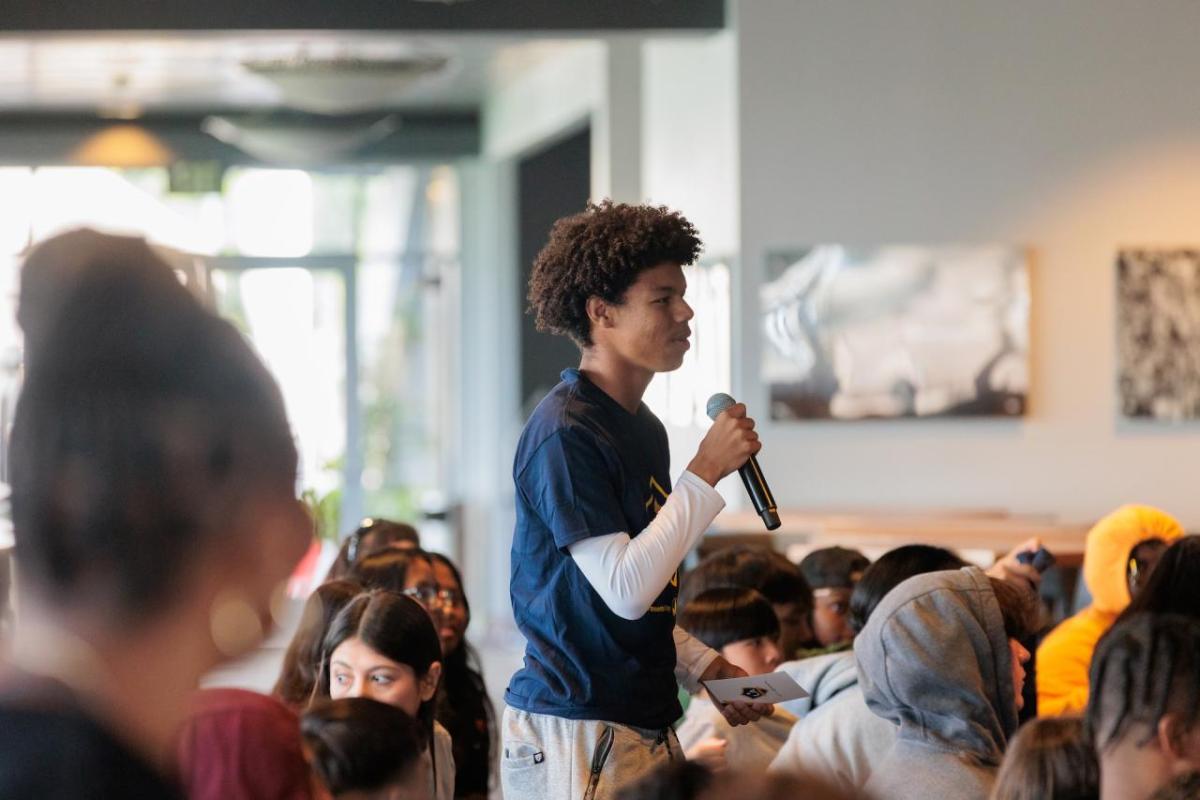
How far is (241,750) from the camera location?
956 millimetres

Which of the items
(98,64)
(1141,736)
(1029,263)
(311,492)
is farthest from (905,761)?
(98,64)

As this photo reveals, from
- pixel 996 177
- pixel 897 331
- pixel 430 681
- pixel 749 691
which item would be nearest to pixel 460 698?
pixel 430 681

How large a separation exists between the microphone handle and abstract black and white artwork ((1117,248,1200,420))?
168 inches

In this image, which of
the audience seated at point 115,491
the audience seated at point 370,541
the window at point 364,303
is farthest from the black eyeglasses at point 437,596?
the window at point 364,303

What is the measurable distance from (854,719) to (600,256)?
0.95 meters

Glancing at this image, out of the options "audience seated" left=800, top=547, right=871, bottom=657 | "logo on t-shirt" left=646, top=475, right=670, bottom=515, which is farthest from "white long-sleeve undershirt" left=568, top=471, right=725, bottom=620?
"audience seated" left=800, top=547, right=871, bottom=657

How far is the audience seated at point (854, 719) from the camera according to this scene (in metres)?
2.76

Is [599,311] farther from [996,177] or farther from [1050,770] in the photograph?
[996,177]

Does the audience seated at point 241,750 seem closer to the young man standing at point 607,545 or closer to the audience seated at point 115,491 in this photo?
the audience seated at point 115,491

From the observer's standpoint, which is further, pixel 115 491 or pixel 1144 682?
pixel 1144 682

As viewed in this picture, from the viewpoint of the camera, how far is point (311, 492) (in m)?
0.85

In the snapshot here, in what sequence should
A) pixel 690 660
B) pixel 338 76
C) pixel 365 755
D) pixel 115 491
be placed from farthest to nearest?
pixel 338 76, pixel 690 660, pixel 365 755, pixel 115 491

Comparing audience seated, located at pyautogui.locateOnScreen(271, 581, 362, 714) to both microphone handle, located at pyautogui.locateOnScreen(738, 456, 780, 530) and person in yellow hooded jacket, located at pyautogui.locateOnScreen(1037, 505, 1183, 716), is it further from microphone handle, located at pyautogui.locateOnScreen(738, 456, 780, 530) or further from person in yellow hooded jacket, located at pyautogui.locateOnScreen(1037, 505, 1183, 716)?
Answer: person in yellow hooded jacket, located at pyautogui.locateOnScreen(1037, 505, 1183, 716)

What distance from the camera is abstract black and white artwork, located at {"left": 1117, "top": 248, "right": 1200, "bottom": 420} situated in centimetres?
644
